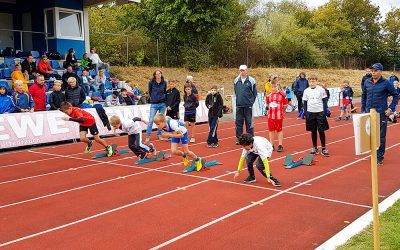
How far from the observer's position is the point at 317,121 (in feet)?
33.8

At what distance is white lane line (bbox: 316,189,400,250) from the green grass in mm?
69

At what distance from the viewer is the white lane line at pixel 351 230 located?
4.77m

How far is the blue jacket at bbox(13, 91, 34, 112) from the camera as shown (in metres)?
13.4

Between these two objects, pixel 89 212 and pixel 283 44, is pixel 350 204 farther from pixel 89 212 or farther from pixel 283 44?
pixel 283 44

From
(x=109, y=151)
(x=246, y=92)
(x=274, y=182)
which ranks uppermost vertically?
(x=246, y=92)

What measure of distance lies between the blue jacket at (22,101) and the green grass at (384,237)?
37.4ft

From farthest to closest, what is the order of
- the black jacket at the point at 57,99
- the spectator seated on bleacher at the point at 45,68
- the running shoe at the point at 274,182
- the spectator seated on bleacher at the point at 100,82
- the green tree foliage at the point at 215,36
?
the green tree foliage at the point at 215,36
the spectator seated on bleacher at the point at 100,82
the spectator seated on bleacher at the point at 45,68
the black jacket at the point at 57,99
the running shoe at the point at 274,182

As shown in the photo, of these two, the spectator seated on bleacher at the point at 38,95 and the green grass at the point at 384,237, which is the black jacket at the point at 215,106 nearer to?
the spectator seated on bleacher at the point at 38,95

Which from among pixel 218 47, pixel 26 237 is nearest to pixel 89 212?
pixel 26 237

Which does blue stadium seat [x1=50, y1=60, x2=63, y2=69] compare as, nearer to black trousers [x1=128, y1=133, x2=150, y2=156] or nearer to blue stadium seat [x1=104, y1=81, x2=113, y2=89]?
blue stadium seat [x1=104, y1=81, x2=113, y2=89]

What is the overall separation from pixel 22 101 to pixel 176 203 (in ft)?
28.7

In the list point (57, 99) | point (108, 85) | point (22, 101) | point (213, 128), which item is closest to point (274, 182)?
point (213, 128)

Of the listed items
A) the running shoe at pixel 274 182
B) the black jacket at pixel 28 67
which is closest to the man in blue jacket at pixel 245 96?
the running shoe at pixel 274 182

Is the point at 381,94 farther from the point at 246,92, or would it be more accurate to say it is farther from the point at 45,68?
the point at 45,68
